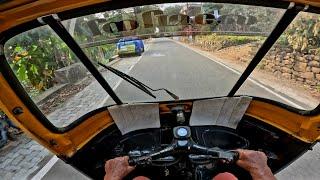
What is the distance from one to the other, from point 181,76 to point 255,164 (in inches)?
38.9

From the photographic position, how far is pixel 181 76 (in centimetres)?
265

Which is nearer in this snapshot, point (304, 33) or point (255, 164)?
point (255, 164)

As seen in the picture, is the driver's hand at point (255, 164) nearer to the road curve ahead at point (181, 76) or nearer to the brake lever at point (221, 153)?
the brake lever at point (221, 153)

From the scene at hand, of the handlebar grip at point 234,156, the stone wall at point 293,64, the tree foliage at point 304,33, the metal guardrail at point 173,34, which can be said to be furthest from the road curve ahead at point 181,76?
the handlebar grip at point 234,156

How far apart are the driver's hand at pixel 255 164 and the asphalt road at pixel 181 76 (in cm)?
82

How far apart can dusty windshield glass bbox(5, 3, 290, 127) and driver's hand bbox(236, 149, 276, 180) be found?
821 mm

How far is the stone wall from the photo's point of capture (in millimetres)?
2379

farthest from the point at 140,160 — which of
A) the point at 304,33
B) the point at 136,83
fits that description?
the point at 304,33

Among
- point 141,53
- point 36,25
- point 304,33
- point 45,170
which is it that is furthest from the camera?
point 45,170

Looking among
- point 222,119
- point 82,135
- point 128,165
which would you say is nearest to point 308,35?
point 222,119

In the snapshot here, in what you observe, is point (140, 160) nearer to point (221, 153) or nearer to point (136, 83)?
point (221, 153)

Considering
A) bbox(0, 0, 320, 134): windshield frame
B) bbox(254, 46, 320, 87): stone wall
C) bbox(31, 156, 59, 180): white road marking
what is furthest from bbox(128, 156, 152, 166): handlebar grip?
bbox(31, 156, 59, 180): white road marking

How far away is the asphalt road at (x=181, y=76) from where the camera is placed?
250 centimetres

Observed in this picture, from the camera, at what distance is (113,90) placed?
8.91 ft
